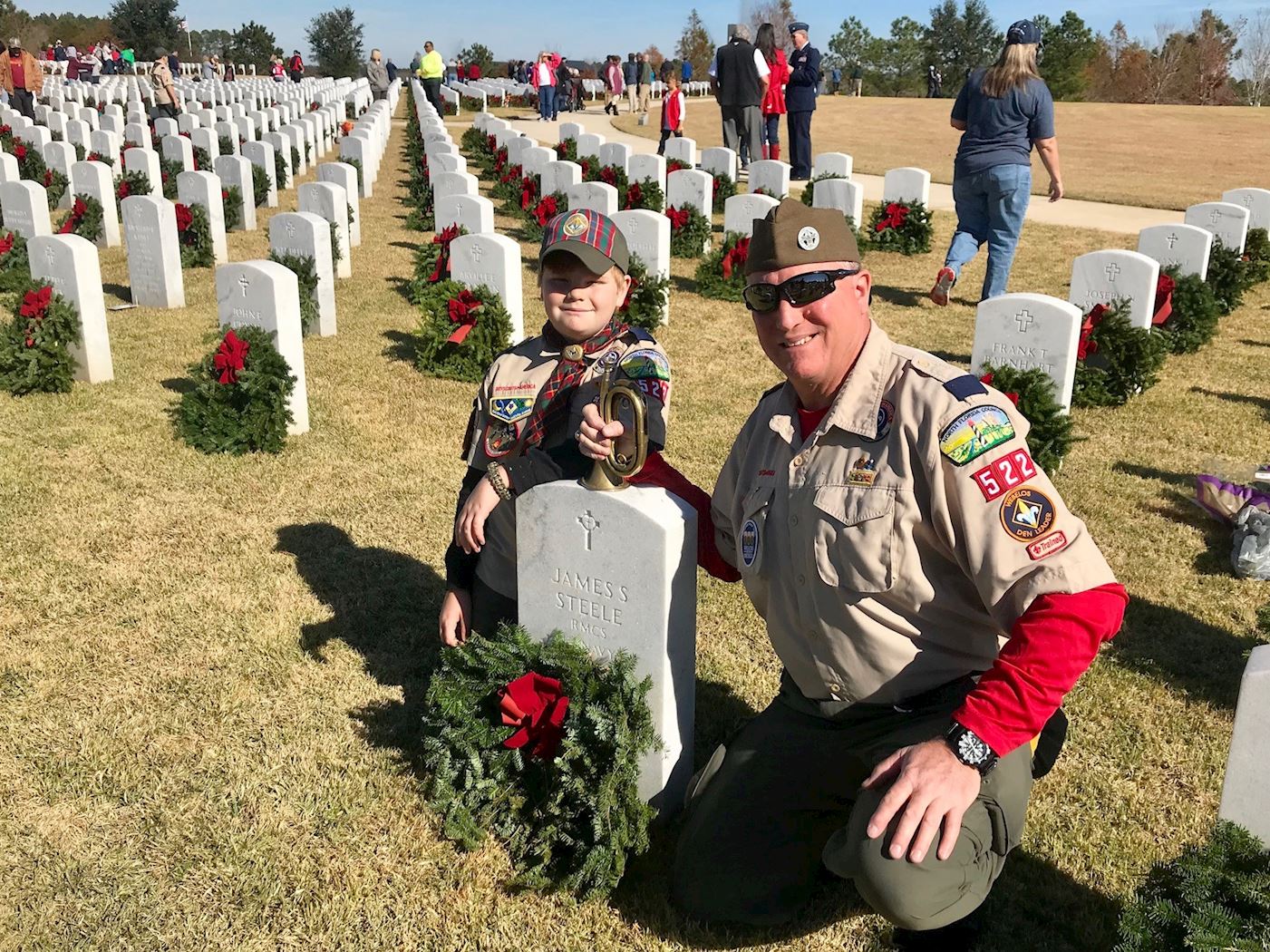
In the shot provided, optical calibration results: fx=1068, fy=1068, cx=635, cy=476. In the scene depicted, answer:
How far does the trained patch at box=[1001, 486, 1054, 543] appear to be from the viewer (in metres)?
2.27

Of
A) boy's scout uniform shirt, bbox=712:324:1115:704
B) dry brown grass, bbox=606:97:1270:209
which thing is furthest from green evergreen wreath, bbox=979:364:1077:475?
dry brown grass, bbox=606:97:1270:209

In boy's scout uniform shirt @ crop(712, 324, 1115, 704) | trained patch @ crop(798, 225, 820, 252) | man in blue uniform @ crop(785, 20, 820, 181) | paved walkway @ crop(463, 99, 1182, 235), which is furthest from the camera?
man in blue uniform @ crop(785, 20, 820, 181)

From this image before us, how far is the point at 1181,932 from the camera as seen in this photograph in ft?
6.79

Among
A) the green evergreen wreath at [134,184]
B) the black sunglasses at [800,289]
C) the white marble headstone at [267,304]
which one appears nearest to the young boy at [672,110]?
the green evergreen wreath at [134,184]

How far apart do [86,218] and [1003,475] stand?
12054 mm

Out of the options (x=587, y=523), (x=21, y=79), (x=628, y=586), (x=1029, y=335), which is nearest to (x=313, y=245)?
(x=1029, y=335)

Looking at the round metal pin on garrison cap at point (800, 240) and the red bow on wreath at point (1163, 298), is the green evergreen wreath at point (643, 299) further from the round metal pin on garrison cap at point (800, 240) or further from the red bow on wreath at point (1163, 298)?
the round metal pin on garrison cap at point (800, 240)

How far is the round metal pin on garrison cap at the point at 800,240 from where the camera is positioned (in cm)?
243

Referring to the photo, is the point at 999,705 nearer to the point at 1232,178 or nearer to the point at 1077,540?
the point at 1077,540

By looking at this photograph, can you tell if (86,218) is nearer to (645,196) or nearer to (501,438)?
(645,196)

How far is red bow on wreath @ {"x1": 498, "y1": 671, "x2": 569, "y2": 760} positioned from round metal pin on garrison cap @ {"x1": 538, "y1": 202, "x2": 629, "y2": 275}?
48.2 inches

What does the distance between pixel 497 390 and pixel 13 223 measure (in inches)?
349

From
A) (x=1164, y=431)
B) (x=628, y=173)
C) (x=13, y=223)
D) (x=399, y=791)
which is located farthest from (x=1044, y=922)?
(x=628, y=173)

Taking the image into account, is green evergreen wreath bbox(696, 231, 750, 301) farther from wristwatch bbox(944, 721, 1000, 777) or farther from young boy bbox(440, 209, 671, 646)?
wristwatch bbox(944, 721, 1000, 777)
